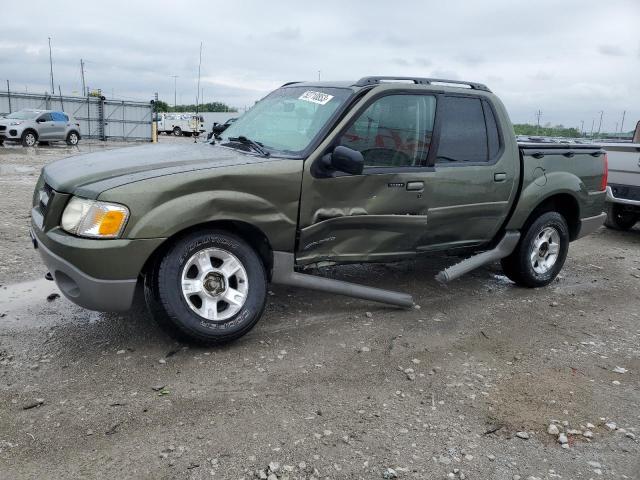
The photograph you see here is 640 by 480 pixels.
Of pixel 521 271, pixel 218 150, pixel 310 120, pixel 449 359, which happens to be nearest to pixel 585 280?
pixel 521 271

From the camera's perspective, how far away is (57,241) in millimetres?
3594

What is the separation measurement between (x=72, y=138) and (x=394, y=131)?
23952mm

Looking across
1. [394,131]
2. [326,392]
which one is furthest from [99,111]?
[326,392]

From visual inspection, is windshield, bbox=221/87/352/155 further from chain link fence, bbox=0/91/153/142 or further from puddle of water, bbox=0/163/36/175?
chain link fence, bbox=0/91/153/142

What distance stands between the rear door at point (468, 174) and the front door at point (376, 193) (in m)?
0.13

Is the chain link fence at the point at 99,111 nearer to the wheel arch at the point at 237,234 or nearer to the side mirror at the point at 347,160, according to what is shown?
the wheel arch at the point at 237,234

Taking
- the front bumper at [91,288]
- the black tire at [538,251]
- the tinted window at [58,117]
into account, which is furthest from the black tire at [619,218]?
the tinted window at [58,117]

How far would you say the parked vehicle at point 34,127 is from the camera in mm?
22734

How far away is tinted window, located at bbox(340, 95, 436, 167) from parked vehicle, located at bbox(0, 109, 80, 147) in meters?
22.2

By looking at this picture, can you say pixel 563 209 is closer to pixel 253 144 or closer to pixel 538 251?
pixel 538 251

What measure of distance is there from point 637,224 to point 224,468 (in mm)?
10070

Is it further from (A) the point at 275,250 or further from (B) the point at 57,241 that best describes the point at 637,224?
(B) the point at 57,241

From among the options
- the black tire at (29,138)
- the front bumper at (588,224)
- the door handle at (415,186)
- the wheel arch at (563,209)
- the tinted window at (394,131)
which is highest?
the tinted window at (394,131)

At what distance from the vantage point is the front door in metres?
4.27
